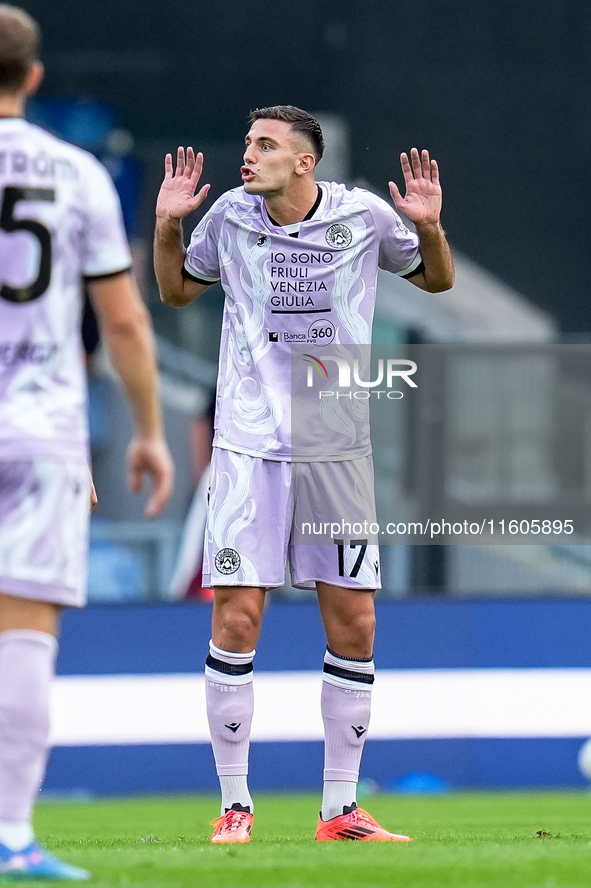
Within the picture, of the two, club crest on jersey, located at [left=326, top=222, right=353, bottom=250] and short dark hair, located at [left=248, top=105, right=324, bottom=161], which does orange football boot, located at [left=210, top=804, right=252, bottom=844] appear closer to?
club crest on jersey, located at [left=326, top=222, right=353, bottom=250]

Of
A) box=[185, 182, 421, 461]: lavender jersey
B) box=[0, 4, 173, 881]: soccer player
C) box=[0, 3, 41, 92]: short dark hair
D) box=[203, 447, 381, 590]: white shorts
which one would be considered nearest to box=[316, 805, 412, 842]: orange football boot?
box=[203, 447, 381, 590]: white shorts

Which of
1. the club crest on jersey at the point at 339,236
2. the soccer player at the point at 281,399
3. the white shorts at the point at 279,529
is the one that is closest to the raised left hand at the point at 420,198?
the soccer player at the point at 281,399

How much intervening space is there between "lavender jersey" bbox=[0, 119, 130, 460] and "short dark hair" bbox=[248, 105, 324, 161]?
161 centimetres

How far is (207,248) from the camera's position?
4781mm

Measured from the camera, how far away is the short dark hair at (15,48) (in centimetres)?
311

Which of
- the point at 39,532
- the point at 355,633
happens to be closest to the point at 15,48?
the point at 39,532

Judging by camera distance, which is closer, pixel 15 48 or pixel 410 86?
pixel 15 48

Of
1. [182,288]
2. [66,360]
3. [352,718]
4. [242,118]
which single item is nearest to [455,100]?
[242,118]

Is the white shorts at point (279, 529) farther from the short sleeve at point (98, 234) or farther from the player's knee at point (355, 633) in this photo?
the short sleeve at point (98, 234)

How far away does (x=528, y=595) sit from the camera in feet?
26.1

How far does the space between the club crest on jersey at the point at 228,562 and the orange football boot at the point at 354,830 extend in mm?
730

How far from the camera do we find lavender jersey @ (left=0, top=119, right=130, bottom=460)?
3174 millimetres

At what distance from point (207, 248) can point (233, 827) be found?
165 cm

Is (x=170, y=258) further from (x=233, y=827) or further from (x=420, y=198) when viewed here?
(x=233, y=827)
